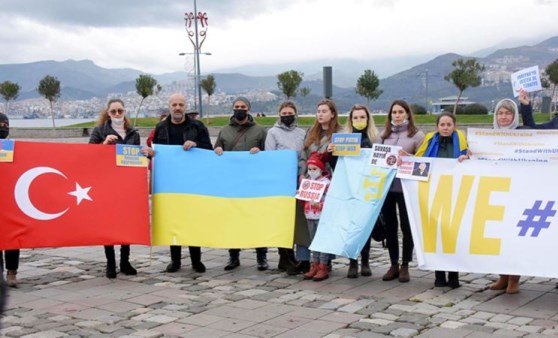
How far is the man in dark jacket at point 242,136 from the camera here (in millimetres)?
8062

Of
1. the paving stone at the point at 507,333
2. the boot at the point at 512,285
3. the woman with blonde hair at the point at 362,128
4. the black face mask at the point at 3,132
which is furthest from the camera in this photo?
the black face mask at the point at 3,132

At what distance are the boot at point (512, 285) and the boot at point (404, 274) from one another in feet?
3.49

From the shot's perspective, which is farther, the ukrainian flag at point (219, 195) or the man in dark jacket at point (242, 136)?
the man in dark jacket at point (242, 136)

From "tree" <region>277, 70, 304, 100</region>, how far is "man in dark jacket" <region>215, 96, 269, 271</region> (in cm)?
4085

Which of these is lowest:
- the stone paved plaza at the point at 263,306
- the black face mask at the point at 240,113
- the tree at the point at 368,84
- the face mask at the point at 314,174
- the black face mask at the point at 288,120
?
the stone paved plaza at the point at 263,306

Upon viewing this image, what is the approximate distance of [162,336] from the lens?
217 inches

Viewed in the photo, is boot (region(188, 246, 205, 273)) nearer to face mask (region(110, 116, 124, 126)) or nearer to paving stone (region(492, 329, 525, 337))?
face mask (region(110, 116, 124, 126))

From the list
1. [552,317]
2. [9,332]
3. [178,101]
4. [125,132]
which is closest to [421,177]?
[552,317]

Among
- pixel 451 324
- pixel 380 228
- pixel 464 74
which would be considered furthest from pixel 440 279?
pixel 464 74

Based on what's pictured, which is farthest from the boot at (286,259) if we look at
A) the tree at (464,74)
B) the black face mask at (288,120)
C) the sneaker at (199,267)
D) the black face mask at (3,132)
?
the tree at (464,74)

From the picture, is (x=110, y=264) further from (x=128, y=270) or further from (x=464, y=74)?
(x=464, y=74)

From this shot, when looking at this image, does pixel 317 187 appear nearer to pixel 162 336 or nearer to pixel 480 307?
pixel 480 307

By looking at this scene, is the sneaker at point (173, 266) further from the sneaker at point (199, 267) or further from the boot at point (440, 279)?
the boot at point (440, 279)

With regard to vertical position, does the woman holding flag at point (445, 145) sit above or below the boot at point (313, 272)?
above
